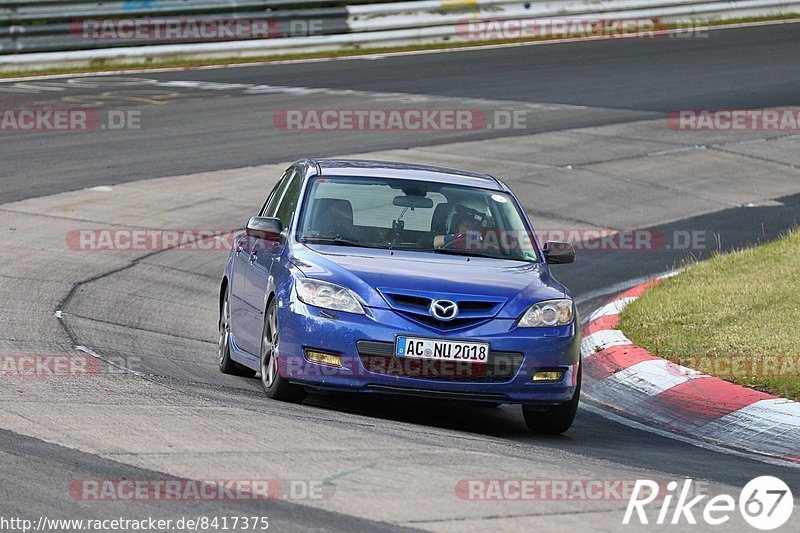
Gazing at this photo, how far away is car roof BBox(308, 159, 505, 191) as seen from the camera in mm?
9727

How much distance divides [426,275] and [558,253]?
138 cm

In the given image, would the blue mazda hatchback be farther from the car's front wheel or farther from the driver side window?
the driver side window

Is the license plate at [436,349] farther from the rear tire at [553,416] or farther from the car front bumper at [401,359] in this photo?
the rear tire at [553,416]

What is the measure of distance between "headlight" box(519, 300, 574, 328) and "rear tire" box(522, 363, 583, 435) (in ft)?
1.29

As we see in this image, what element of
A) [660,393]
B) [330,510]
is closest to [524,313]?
[660,393]

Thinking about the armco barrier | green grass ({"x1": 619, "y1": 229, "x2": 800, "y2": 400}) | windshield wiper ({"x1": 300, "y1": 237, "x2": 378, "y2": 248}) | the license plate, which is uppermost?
the armco barrier

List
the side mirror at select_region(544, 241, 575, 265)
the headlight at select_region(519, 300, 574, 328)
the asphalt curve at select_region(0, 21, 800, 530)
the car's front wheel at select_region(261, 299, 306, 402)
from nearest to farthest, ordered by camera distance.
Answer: the asphalt curve at select_region(0, 21, 800, 530) < the headlight at select_region(519, 300, 574, 328) < the car's front wheel at select_region(261, 299, 306, 402) < the side mirror at select_region(544, 241, 575, 265)

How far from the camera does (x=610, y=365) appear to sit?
36.0ft

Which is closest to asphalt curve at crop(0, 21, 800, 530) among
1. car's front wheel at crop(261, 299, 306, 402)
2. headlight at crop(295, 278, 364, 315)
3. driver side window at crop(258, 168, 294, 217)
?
car's front wheel at crop(261, 299, 306, 402)

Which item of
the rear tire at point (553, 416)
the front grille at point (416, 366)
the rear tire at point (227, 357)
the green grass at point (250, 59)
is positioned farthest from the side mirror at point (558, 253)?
the green grass at point (250, 59)

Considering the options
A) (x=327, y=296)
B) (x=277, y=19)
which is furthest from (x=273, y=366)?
(x=277, y=19)

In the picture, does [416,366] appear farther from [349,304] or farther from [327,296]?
[327,296]

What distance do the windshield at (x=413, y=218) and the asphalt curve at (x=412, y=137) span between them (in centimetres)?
108

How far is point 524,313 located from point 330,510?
9.16 ft
